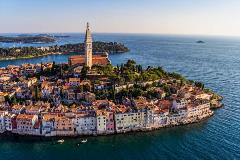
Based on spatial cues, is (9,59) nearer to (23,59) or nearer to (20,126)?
(23,59)

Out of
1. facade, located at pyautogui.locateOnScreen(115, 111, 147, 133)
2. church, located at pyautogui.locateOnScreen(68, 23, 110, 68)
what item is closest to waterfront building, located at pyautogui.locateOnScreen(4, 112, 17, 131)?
facade, located at pyautogui.locateOnScreen(115, 111, 147, 133)

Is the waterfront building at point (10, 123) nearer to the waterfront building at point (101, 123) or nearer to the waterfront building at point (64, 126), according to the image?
the waterfront building at point (64, 126)

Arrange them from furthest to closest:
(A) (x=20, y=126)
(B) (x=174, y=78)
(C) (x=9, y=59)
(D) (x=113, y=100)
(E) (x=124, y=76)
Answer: (C) (x=9, y=59) < (B) (x=174, y=78) < (E) (x=124, y=76) < (D) (x=113, y=100) < (A) (x=20, y=126)

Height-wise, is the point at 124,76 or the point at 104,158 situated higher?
the point at 124,76

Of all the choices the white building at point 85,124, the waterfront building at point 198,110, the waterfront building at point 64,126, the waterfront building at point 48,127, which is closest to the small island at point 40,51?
the waterfront building at point 48,127

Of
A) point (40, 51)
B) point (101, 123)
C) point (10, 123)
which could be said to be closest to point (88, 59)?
point (101, 123)

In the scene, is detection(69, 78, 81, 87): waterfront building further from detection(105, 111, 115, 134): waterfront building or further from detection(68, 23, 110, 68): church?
detection(105, 111, 115, 134): waterfront building

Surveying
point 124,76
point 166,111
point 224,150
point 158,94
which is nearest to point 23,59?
point 124,76

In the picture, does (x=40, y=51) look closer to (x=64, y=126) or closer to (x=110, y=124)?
(x=64, y=126)
